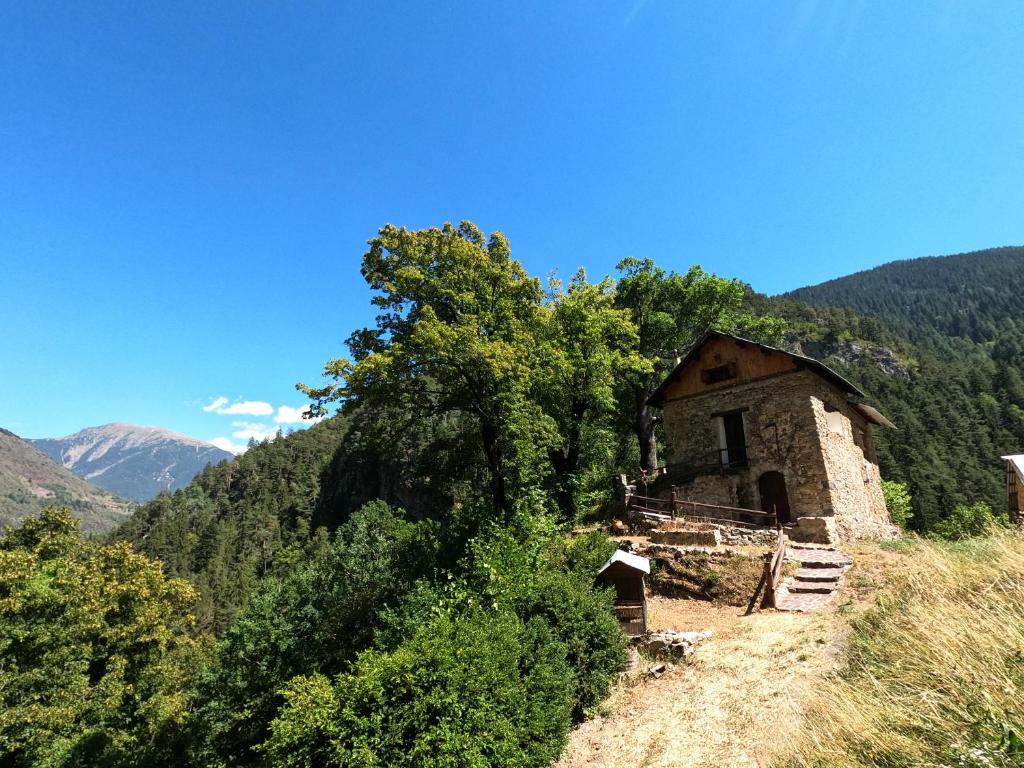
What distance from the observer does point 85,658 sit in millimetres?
20219

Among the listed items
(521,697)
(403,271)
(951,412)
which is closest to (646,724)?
A: (521,697)

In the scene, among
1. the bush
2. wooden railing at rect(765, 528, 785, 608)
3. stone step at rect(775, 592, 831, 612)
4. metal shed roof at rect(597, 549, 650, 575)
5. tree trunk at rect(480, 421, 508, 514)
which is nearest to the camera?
the bush

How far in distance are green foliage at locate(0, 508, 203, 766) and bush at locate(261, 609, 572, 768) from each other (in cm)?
1902

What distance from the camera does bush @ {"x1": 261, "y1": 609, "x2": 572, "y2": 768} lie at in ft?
19.6

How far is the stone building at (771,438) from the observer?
690 inches

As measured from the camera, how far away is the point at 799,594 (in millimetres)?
12320

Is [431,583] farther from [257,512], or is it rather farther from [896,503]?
[257,512]

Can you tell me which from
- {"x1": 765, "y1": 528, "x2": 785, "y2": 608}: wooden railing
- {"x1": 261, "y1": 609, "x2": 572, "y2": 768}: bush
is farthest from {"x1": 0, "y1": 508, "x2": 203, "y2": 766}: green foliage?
{"x1": 765, "y1": 528, "x2": 785, "y2": 608}: wooden railing

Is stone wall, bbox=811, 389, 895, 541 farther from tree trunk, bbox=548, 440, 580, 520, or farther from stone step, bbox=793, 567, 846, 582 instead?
tree trunk, bbox=548, 440, 580, 520

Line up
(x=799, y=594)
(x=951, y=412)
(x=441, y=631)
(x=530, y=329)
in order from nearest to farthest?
(x=441, y=631)
(x=799, y=594)
(x=530, y=329)
(x=951, y=412)

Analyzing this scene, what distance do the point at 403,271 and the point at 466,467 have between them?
23.1 feet

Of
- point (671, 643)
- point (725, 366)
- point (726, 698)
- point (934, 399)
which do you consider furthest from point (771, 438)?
point (934, 399)

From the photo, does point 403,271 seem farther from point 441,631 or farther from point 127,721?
point 127,721

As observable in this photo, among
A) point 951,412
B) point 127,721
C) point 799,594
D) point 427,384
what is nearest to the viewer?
point 799,594
